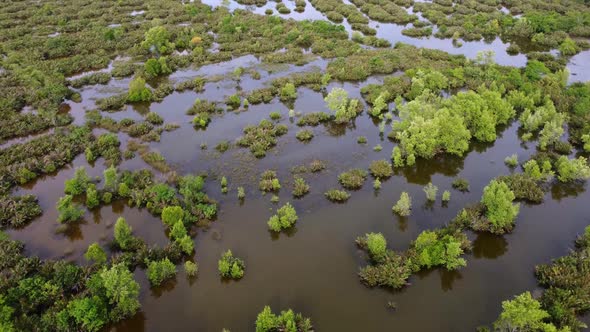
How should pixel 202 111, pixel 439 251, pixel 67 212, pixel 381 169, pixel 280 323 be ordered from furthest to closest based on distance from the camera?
pixel 202 111 → pixel 381 169 → pixel 67 212 → pixel 439 251 → pixel 280 323

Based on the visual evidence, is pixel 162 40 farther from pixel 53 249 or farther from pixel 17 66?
pixel 53 249

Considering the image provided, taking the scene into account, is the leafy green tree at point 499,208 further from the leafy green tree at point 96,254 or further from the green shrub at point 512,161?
the leafy green tree at point 96,254

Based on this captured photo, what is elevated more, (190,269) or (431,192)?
(431,192)

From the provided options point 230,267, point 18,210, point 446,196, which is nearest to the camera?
point 230,267

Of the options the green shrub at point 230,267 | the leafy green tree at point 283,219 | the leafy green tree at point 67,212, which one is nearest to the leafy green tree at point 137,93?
the leafy green tree at point 67,212

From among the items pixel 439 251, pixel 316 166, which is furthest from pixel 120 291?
pixel 439 251

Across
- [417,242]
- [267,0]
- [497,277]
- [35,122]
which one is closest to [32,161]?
[35,122]

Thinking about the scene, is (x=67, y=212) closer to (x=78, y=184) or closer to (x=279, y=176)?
(x=78, y=184)
